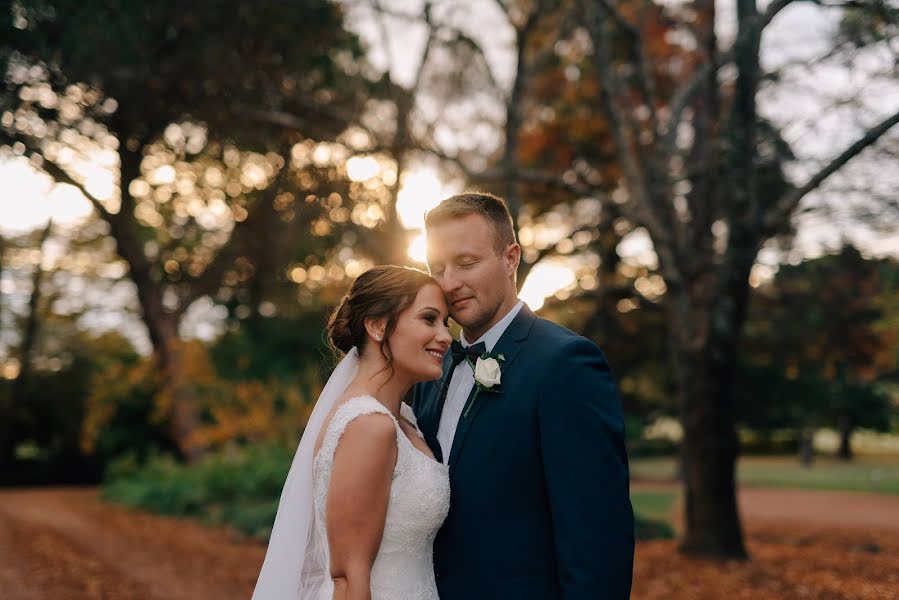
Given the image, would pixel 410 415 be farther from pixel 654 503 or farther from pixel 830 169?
pixel 654 503

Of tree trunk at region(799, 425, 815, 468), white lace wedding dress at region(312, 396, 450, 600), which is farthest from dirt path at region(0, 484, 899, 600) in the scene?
tree trunk at region(799, 425, 815, 468)

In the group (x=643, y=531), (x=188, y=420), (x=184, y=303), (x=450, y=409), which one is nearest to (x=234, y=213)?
(x=184, y=303)

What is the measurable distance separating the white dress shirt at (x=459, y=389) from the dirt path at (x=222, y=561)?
20.8 feet

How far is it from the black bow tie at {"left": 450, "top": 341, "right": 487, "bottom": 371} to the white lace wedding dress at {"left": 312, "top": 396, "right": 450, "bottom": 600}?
1.35 ft

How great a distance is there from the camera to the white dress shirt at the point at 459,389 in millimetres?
3291

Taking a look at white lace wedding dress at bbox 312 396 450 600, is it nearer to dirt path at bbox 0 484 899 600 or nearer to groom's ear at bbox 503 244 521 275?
groom's ear at bbox 503 244 521 275

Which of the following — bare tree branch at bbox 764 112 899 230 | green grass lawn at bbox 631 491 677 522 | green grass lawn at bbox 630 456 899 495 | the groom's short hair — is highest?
bare tree branch at bbox 764 112 899 230

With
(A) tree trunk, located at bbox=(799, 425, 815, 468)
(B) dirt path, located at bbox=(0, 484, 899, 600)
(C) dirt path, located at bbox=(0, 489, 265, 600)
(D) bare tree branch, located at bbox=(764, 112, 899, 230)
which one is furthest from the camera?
(A) tree trunk, located at bbox=(799, 425, 815, 468)

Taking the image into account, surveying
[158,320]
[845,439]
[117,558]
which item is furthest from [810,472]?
[117,558]

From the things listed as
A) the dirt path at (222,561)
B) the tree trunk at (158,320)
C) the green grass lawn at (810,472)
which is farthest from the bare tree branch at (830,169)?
the green grass lawn at (810,472)

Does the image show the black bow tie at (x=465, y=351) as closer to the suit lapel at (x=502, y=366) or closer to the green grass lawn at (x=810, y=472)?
the suit lapel at (x=502, y=366)

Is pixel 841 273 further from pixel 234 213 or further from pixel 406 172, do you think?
pixel 234 213

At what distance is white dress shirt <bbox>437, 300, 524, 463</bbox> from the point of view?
3.29 meters

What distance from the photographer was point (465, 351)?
334 cm
